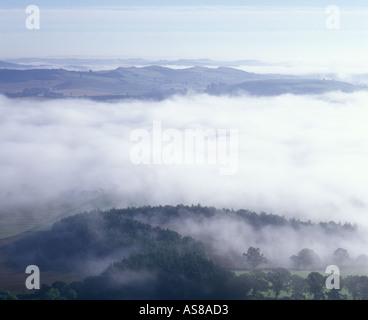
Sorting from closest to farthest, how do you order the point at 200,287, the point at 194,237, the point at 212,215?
the point at 200,287 → the point at 194,237 → the point at 212,215

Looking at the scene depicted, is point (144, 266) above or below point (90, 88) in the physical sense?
below

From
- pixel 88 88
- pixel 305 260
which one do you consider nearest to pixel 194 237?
pixel 305 260

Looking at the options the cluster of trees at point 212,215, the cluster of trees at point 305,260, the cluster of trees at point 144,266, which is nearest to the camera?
the cluster of trees at point 144,266

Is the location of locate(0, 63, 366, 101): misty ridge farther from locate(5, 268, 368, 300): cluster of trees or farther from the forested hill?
locate(5, 268, 368, 300): cluster of trees

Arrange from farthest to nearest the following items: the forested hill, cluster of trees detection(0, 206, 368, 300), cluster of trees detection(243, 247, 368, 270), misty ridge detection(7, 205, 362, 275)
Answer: the forested hill, misty ridge detection(7, 205, 362, 275), cluster of trees detection(243, 247, 368, 270), cluster of trees detection(0, 206, 368, 300)

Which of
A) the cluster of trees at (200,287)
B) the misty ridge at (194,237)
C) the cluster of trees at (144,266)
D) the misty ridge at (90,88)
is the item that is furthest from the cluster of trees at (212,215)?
the misty ridge at (90,88)

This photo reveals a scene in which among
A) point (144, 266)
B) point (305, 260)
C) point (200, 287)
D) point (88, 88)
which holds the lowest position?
point (305, 260)

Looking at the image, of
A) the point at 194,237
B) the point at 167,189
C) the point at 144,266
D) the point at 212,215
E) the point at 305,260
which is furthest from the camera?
the point at 167,189

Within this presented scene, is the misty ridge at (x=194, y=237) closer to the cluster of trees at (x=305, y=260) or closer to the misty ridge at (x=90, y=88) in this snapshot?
the cluster of trees at (x=305, y=260)

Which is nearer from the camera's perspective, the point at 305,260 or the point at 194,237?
the point at 305,260

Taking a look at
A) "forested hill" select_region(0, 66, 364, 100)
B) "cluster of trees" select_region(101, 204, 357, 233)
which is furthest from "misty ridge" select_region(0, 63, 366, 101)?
"cluster of trees" select_region(101, 204, 357, 233)

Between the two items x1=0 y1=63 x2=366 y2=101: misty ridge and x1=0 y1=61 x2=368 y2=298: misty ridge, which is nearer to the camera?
x1=0 y1=61 x2=368 y2=298: misty ridge

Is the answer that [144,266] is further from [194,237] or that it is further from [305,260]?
[305,260]
